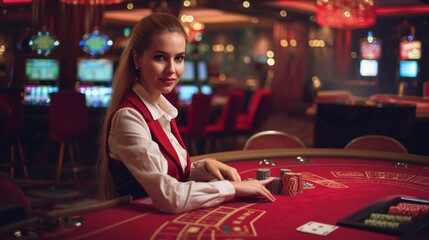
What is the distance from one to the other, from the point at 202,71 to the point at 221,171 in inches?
271

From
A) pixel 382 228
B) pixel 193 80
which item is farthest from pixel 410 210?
pixel 193 80

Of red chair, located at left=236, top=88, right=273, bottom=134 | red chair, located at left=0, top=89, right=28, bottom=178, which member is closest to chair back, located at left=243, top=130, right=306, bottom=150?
red chair, located at left=0, top=89, right=28, bottom=178

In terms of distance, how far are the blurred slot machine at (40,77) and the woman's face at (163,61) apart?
4.81 metres

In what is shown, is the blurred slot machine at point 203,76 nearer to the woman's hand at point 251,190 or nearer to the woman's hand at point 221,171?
the woman's hand at point 221,171

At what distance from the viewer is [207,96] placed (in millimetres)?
5883

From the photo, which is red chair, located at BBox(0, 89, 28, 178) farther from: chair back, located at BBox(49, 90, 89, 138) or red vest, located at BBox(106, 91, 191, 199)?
red vest, located at BBox(106, 91, 191, 199)

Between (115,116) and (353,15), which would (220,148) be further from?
(115,116)

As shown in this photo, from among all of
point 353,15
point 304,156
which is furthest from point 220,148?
point 304,156

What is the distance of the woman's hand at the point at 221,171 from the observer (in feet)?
6.11

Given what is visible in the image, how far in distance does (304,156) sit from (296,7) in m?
9.27

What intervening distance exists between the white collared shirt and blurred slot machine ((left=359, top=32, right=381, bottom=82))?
31.1ft

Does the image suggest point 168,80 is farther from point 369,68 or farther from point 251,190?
point 369,68

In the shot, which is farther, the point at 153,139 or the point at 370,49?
the point at 370,49

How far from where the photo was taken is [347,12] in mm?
5910
